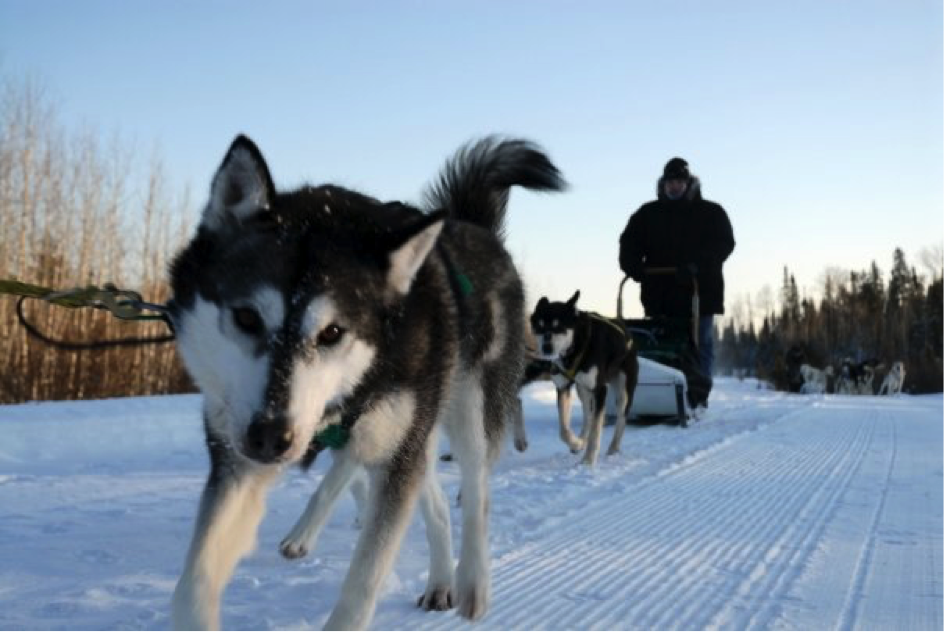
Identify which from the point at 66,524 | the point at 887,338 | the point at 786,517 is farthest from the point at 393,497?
the point at 887,338

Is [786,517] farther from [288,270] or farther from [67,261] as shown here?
[67,261]

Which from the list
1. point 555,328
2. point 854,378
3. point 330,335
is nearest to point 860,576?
point 330,335

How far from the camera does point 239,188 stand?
207 centimetres

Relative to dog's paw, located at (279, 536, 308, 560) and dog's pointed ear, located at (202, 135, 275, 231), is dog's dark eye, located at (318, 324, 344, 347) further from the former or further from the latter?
dog's paw, located at (279, 536, 308, 560)

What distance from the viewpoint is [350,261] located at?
2020 mm

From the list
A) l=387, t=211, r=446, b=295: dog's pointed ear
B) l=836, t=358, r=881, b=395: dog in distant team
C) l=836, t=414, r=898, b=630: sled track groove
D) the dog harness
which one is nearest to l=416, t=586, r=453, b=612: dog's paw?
l=387, t=211, r=446, b=295: dog's pointed ear

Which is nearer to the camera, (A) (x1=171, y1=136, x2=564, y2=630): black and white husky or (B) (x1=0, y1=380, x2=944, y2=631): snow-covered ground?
(A) (x1=171, y1=136, x2=564, y2=630): black and white husky

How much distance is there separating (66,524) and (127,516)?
0.28 m

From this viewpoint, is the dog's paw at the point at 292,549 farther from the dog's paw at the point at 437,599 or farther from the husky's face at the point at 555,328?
the husky's face at the point at 555,328

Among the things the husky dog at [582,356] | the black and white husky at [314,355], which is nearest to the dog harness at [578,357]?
the husky dog at [582,356]

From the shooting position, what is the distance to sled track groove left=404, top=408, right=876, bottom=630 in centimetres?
245

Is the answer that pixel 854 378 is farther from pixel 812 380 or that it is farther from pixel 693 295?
pixel 693 295

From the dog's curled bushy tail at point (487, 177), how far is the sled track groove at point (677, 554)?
1469mm

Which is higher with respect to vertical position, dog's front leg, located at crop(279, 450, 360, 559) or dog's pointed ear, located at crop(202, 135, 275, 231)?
dog's pointed ear, located at crop(202, 135, 275, 231)
